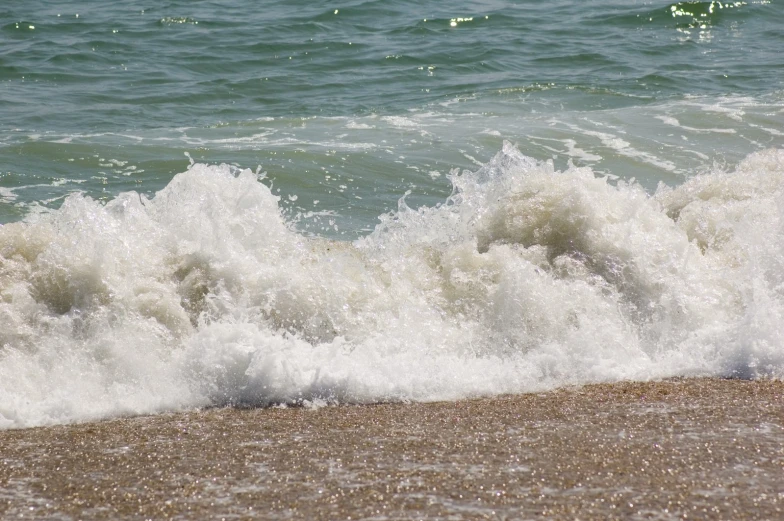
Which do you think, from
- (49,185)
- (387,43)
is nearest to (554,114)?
(387,43)

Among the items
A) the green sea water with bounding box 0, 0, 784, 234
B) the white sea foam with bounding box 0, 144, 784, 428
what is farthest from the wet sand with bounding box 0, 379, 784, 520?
the green sea water with bounding box 0, 0, 784, 234

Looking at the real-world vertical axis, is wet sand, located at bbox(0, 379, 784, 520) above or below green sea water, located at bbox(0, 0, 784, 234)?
below

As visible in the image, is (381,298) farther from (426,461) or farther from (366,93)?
(366,93)

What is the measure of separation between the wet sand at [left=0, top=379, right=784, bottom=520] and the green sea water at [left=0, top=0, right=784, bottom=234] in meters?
3.60

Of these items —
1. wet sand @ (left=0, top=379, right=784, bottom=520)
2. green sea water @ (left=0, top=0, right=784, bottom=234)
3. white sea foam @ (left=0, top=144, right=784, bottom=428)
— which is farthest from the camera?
green sea water @ (left=0, top=0, right=784, bottom=234)

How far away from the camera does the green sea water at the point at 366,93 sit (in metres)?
9.38

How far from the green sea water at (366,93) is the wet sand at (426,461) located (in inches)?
142

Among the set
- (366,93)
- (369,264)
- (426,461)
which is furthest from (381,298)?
(366,93)

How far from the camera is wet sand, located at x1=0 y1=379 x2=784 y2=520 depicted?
129 inches

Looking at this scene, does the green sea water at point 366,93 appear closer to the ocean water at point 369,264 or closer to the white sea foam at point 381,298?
the ocean water at point 369,264

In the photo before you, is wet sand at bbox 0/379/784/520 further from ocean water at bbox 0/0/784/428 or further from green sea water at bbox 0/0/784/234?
green sea water at bbox 0/0/784/234

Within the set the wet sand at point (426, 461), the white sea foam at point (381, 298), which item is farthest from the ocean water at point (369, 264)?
the wet sand at point (426, 461)

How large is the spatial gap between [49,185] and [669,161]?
622 centimetres

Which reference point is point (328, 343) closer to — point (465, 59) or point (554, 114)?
point (554, 114)
